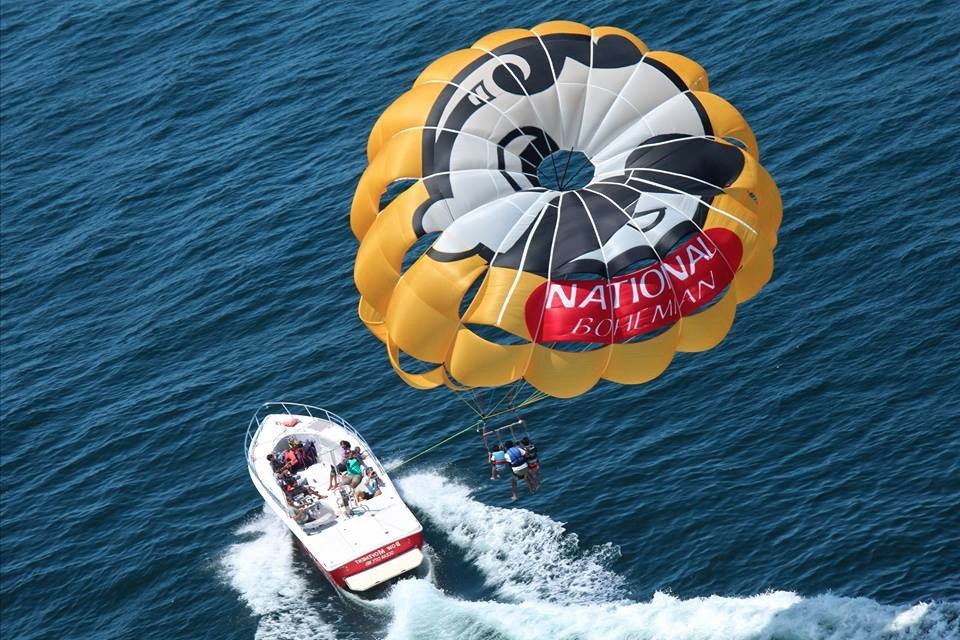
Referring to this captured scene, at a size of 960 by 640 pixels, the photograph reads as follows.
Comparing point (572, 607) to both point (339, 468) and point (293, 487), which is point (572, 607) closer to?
point (339, 468)

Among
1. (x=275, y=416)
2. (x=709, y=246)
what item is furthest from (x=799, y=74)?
(x=709, y=246)

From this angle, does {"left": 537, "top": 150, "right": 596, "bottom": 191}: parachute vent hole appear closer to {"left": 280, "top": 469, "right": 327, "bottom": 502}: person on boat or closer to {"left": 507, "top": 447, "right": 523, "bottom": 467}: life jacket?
{"left": 280, "top": 469, "right": 327, "bottom": 502}: person on boat

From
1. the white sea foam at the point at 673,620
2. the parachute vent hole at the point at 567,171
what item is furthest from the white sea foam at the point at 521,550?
the parachute vent hole at the point at 567,171

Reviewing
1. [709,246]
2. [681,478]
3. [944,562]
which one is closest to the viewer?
[709,246]

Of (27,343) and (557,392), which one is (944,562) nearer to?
(557,392)

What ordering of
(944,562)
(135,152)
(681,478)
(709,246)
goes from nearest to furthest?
(709,246), (944,562), (681,478), (135,152)

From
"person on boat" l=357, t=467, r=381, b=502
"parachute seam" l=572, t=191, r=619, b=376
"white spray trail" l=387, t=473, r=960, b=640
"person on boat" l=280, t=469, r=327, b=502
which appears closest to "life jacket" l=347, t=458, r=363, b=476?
"person on boat" l=357, t=467, r=381, b=502

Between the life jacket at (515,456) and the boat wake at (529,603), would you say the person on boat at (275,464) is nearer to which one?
the boat wake at (529,603)
